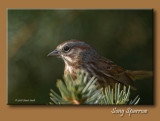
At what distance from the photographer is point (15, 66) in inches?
134

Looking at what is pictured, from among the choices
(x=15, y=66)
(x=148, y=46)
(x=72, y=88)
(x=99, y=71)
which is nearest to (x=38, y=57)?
(x=15, y=66)

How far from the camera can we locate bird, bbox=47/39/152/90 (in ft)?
10.8

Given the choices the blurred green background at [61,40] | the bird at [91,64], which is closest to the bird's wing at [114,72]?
the bird at [91,64]

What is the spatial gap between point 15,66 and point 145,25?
1.51 meters

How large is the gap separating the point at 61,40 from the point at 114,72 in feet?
2.25

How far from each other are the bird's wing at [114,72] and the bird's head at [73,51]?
0.54 feet

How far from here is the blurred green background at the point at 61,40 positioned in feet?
11.2

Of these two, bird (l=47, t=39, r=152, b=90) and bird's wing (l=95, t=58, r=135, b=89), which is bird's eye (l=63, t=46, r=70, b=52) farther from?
bird's wing (l=95, t=58, r=135, b=89)

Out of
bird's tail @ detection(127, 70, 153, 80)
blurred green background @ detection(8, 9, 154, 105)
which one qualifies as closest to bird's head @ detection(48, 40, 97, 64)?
blurred green background @ detection(8, 9, 154, 105)

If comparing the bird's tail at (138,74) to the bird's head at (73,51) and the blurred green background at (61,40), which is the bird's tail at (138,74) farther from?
the bird's head at (73,51)

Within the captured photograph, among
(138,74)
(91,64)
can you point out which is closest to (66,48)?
(91,64)

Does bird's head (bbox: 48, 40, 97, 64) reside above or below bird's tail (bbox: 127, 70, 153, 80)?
above

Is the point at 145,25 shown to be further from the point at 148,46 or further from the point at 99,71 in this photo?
the point at 99,71
